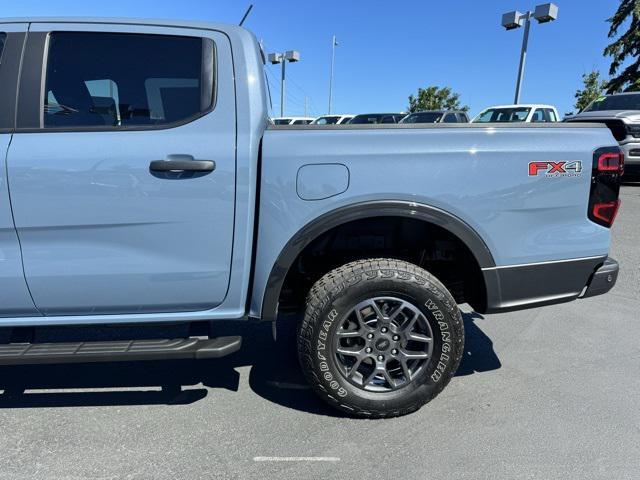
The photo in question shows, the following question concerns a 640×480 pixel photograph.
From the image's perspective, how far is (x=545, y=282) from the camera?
2.42 metres

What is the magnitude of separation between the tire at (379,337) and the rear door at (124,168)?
0.57 metres

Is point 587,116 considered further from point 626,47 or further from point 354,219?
point 626,47

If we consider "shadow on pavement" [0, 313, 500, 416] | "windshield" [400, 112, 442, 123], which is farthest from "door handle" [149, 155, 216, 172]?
"windshield" [400, 112, 442, 123]

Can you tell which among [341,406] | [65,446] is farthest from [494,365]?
[65,446]

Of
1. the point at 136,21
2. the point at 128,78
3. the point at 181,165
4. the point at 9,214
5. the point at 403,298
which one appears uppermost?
the point at 136,21

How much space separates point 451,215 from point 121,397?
2.16 meters

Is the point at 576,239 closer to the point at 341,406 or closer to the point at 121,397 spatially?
the point at 341,406

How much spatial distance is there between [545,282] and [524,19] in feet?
65.2

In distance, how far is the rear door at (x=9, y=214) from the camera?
2086mm

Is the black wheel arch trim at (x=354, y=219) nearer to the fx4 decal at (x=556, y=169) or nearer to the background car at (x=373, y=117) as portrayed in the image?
the fx4 decal at (x=556, y=169)

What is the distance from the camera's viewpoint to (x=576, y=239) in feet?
7.83

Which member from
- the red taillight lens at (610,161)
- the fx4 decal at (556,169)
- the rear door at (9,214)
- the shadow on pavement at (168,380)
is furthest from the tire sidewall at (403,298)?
the rear door at (9,214)

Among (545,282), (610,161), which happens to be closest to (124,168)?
(545,282)

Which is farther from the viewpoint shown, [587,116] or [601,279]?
[587,116]
